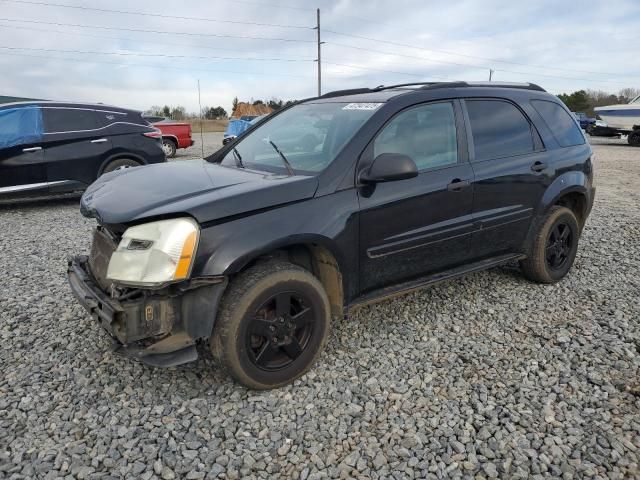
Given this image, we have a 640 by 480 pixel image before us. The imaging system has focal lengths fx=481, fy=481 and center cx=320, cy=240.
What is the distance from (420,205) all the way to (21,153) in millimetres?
6820

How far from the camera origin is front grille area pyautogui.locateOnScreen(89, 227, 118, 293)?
2.88 meters

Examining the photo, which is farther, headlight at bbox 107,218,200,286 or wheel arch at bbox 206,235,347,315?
wheel arch at bbox 206,235,347,315

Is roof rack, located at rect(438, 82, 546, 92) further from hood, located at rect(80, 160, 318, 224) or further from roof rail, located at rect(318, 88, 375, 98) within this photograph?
hood, located at rect(80, 160, 318, 224)

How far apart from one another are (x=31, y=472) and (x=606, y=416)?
2922 mm

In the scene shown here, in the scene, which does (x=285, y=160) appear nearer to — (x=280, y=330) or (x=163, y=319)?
(x=280, y=330)

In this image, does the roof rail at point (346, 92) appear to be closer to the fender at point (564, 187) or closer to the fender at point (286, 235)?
the fender at point (286, 235)

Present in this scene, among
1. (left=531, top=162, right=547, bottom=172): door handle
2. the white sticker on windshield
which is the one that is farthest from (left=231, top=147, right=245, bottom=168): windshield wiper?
(left=531, top=162, right=547, bottom=172): door handle

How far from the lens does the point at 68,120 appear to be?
7980mm

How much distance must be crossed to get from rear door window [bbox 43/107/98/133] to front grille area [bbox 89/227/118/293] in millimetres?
5657

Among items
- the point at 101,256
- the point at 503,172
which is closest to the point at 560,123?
the point at 503,172

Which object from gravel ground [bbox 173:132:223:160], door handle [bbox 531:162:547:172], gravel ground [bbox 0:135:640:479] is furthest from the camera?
gravel ground [bbox 173:132:223:160]

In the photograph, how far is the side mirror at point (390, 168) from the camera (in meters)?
2.90

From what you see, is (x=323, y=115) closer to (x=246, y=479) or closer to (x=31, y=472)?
(x=246, y=479)

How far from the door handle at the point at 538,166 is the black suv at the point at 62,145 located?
6781 millimetres
